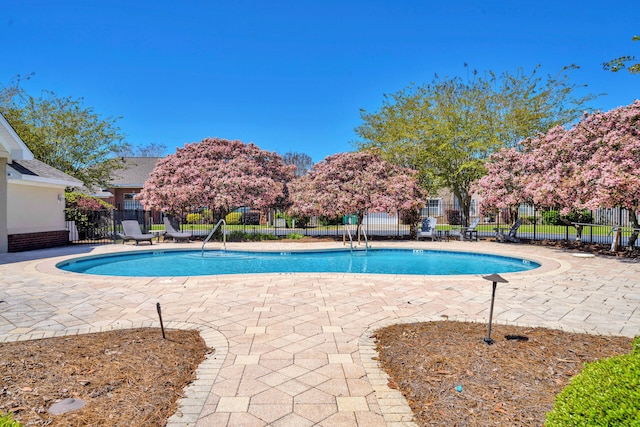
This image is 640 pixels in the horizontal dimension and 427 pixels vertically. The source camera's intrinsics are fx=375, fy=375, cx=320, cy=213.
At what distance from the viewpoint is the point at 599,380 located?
5.93 ft

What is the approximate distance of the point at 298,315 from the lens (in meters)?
5.15

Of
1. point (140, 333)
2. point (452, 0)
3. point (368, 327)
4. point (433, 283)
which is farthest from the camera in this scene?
point (452, 0)

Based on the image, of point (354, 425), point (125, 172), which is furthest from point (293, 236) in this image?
point (125, 172)

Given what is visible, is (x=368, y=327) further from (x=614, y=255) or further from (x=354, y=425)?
(x=614, y=255)

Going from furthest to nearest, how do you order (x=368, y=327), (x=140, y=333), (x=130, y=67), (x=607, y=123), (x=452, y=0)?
(x=130, y=67) < (x=452, y=0) < (x=607, y=123) < (x=368, y=327) < (x=140, y=333)

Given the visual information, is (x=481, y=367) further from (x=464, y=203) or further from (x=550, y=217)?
(x=550, y=217)

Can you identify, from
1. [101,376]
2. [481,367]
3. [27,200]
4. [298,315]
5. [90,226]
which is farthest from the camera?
[90,226]

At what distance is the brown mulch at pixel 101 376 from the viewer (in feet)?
8.51

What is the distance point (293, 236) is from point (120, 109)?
1162 centimetres

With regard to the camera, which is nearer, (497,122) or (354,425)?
(354,425)

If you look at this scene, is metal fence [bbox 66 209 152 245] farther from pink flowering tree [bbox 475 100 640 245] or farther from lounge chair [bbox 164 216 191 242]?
pink flowering tree [bbox 475 100 640 245]

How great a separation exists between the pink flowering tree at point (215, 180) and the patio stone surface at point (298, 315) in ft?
26.2

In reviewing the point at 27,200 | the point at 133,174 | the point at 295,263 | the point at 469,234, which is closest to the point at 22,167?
the point at 27,200

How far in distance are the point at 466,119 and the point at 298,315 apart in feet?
55.9
